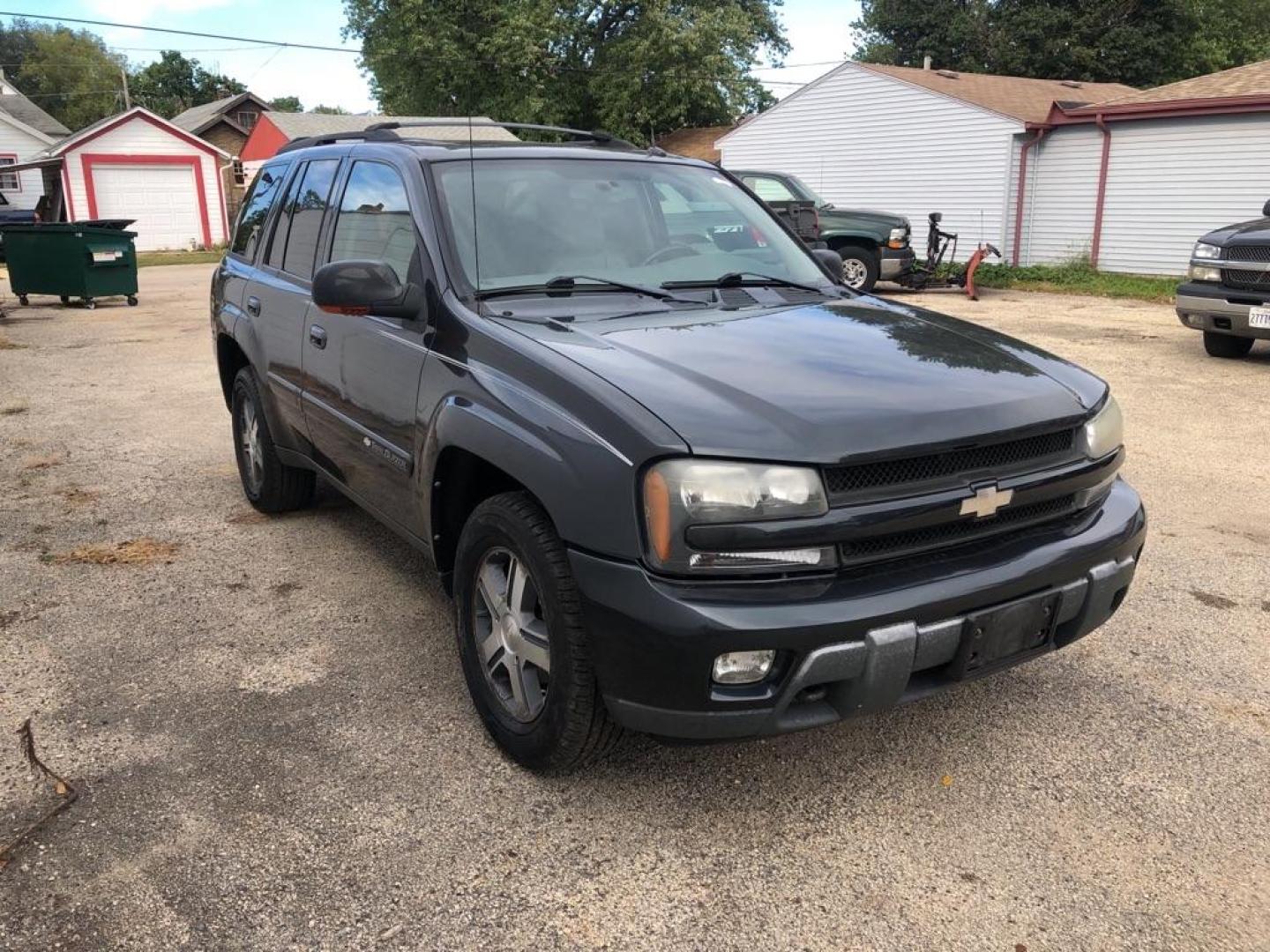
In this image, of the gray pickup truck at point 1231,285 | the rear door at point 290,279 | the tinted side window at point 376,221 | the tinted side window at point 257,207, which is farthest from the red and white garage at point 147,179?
the tinted side window at point 376,221

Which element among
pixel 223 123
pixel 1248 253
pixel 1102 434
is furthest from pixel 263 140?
pixel 1102 434

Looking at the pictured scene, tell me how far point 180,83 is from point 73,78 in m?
12.2

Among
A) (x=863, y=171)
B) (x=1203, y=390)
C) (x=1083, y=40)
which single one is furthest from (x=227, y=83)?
(x=1203, y=390)

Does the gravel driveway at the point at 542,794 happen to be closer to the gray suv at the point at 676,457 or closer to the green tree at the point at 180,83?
the gray suv at the point at 676,457

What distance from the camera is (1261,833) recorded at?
8.91ft

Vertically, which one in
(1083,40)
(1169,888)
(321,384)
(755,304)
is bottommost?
(1169,888)

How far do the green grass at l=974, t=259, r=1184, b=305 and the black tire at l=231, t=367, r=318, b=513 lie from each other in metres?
14.8

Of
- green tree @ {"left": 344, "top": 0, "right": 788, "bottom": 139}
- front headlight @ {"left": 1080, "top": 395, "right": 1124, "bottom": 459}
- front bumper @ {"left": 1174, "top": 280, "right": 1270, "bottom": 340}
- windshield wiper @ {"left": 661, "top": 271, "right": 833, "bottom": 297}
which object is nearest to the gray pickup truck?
front bumper @ {"left": 1174, "top": 280, "right": 1270, "bottom": 340}

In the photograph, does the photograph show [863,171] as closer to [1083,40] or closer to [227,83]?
[1083,40]

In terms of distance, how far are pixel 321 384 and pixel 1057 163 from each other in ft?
63.8

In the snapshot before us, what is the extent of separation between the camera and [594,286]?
139 inches

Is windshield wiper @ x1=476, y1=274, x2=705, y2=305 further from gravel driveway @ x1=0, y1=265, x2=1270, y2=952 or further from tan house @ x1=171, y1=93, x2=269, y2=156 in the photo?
tan house @ x1=171, y1=93, x2=269, y2=156

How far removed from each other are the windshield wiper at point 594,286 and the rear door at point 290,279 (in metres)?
1.32

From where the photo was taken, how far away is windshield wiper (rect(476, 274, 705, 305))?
3434 mm
